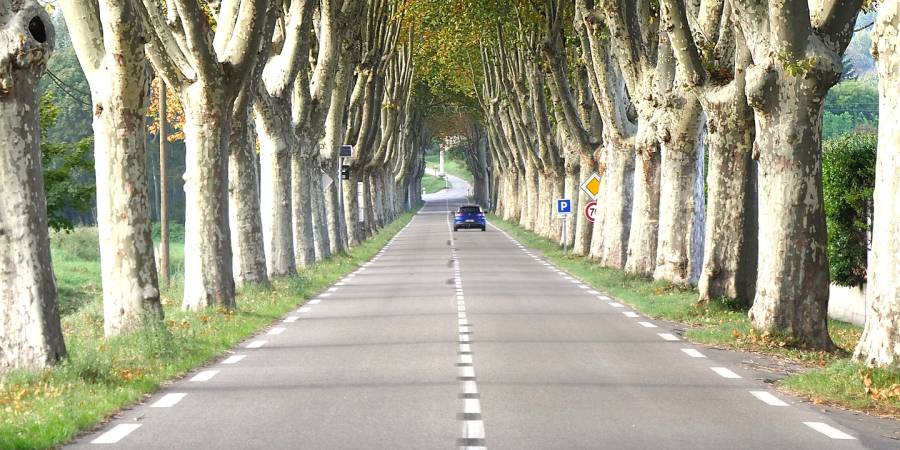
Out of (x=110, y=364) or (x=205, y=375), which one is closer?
(x=110, y=364)

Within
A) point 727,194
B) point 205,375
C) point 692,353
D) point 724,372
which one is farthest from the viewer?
point 727,194

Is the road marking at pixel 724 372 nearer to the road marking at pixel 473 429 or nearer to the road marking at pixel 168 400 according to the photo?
the road marking at pixel 473 429

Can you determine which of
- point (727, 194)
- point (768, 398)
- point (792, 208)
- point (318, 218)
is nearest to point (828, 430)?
point (768, 398)

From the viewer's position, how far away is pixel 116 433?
9.75m

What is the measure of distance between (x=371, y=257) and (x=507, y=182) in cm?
4943

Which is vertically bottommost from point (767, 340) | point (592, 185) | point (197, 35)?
point (767, 340)

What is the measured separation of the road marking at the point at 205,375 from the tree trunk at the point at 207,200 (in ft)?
23.9

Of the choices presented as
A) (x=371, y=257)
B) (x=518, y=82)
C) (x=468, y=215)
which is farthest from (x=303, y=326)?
(x=468, y=215)

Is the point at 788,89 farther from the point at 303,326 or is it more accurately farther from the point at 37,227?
the point at 37,227

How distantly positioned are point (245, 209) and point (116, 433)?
1540 centimetres

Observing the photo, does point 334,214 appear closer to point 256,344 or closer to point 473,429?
point 256,344

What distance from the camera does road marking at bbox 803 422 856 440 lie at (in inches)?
383

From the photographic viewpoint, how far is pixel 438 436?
959 centimetres

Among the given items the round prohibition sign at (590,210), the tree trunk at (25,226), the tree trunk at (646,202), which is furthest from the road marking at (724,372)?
the round prohibition sign at (590,210)
